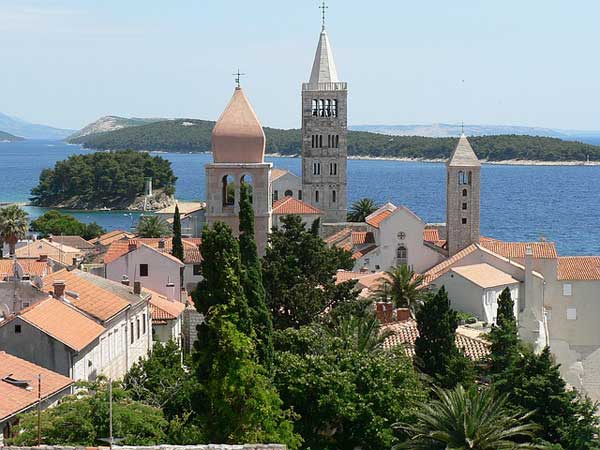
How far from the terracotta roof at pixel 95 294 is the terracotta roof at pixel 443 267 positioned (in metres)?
15.7

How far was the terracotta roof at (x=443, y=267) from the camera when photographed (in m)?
48.9

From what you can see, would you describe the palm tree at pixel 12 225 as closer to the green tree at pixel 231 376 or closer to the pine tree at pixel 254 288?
the pine tree at pixel 254 288

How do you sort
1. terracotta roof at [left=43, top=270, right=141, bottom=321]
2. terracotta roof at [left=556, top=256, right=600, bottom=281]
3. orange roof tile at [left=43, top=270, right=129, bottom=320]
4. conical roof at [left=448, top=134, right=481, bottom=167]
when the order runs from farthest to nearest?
conical roof at [left=448, top=134, right=481, bottom=167], terracotta roof at [left=556, top=256, right=600, bottom=281], terracotta roof at [left=43, top=270, right=141, bottom=321], orange roof tile at [left=43, top=270, right=129, bottom=320]

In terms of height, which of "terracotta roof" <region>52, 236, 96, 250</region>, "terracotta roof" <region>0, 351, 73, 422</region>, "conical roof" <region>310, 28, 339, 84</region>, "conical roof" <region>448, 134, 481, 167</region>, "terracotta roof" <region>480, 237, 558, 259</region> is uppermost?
"conical roof" <region>310, 28, 339, 84</region>

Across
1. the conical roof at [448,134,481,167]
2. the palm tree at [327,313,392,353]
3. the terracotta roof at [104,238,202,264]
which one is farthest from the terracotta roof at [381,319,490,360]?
the conical roof at [448,134,481,167]

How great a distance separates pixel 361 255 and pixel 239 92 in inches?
758

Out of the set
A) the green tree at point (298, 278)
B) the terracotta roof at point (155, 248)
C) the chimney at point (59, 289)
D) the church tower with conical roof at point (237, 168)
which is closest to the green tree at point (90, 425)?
the chimney at point (59, 289)

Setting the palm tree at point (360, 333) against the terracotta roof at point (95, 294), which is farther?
the terracotta roof at point (95, 294)

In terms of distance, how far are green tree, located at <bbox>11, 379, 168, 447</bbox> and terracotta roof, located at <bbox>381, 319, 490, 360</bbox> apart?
11.6 m

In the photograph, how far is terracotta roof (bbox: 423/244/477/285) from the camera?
4892cm

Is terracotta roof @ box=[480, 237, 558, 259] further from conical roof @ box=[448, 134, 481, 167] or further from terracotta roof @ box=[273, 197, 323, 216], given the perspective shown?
terracotta roof @ box=[273, 197, 323, 216]

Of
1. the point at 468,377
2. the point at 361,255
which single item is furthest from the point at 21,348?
the point at 361,255

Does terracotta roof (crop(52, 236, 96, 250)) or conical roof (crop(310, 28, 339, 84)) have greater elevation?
conical roof (crop(310, 28, 339, 84))

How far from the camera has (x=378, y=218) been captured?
2399 inches
